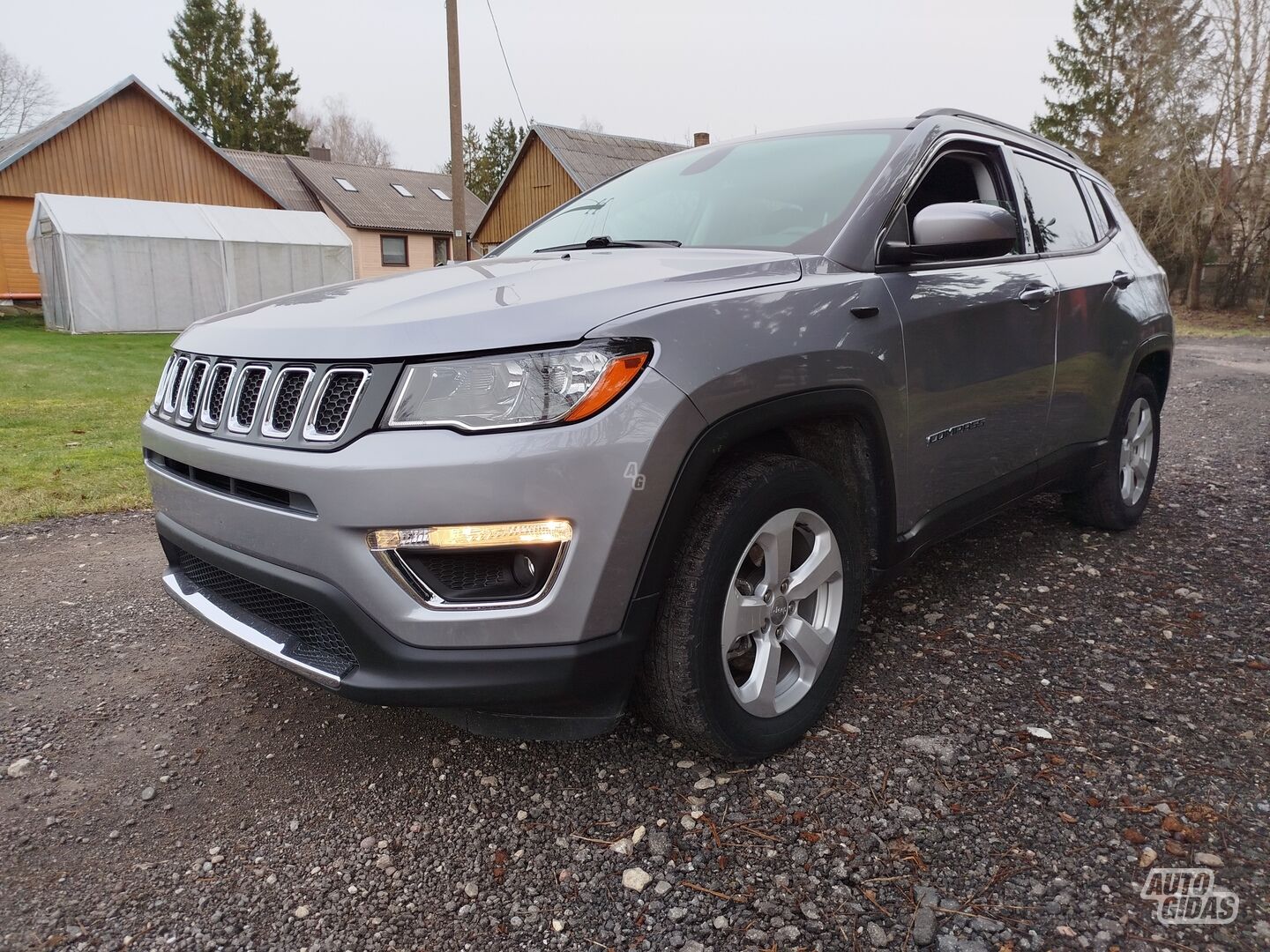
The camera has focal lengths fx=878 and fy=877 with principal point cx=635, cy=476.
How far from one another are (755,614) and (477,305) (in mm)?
1021

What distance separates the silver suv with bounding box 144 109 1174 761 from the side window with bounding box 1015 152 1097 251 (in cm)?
50

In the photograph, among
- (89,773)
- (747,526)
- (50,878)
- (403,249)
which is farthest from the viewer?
(403,249)

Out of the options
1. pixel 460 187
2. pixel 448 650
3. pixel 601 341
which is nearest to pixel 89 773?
pixel 448 650

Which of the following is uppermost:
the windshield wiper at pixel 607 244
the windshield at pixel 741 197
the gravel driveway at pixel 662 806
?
the windshield at pixel 741 197

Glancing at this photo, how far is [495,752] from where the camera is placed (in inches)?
97.5

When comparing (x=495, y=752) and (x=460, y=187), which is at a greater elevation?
(x=460, y=187)

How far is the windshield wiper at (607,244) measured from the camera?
2840 millimetres

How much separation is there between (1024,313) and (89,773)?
3.27 m

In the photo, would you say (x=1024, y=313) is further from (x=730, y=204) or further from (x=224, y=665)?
→ (x=224, y=665)

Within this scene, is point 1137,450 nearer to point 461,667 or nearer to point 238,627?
point 461,667

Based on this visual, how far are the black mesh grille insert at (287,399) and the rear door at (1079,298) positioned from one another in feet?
8.86

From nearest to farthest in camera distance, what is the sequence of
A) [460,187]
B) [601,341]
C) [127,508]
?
[601,341]
[127,508]
[460,187]

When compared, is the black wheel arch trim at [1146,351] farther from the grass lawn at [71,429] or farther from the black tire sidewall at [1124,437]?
the grass lawn at [71,429]

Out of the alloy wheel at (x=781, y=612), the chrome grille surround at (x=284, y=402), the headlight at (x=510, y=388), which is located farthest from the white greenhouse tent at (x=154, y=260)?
the alloy wheel at (x=781, y=612)
